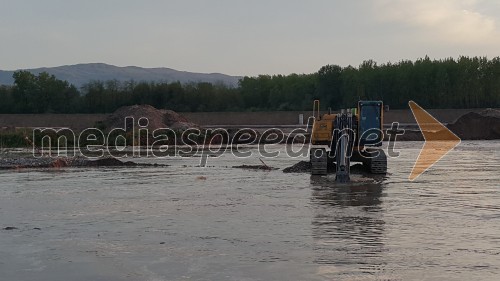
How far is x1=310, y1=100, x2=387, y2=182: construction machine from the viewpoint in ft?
86.8

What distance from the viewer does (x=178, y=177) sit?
27.3 m

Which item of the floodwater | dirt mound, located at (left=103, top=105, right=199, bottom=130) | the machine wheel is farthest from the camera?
dirt mound, located at (left=103, top=105, right=199, bottom=130)

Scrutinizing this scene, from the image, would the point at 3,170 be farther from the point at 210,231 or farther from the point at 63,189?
the point at 210,231

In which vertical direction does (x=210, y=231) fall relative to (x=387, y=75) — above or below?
below

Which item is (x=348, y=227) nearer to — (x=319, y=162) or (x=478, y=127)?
(x=319, y=162)

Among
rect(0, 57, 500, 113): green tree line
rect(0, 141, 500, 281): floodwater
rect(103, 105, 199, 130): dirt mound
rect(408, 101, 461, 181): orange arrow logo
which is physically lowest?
rect(0, 141, 500, 281): floodwater

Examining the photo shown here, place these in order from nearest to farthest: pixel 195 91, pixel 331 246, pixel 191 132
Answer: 1. pixel 331 246
2. pixel 191 132
3. pixel 195 91

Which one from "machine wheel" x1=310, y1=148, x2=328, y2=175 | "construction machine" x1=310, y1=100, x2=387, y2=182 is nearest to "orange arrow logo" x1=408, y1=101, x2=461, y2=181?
"construction machine" x1=310, y1=100, x2=387, y2=182

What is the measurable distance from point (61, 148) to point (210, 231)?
123 ft

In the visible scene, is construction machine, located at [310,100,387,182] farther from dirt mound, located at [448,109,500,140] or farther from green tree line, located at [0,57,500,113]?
green tree line, located at [0,57,500,113]

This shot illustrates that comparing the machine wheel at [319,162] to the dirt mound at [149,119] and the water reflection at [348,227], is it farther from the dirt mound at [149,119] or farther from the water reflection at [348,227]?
the dirt mound at [149,119]

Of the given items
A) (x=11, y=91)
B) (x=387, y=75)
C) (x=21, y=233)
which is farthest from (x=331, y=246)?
(x=11, y=91)

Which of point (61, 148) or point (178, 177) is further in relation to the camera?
point (61, 148)

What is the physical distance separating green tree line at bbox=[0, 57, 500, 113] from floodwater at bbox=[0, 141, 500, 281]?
6913 centimetres
